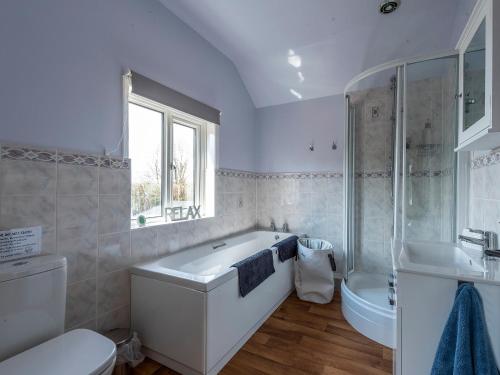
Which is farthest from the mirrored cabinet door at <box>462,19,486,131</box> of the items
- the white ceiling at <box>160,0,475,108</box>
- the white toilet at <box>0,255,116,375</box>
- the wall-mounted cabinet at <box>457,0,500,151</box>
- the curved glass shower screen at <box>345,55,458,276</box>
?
the white toilet at <box>0,255,116,375</box>

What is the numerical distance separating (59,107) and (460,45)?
2395 millimetres

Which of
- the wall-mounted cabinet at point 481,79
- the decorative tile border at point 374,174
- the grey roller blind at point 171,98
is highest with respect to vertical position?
the grey roller blind at point 171,98

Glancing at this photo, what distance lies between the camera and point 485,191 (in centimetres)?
144

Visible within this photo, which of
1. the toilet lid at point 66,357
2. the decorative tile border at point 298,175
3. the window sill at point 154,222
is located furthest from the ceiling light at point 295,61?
the toilet lid at point 66,357

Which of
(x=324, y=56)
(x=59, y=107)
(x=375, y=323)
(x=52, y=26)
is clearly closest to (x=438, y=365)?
(x=375, y=323)

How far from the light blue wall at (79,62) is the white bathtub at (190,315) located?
1.00 meters

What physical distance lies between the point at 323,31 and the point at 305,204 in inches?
74.9

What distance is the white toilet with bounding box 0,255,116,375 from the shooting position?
992mm

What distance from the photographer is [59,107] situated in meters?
1.43

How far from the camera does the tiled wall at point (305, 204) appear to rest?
2.98 metres

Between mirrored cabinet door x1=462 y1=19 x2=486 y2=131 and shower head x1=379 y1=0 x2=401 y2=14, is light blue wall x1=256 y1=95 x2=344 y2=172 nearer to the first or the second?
shower head x1=379 y1=0 x2=401 y2=14

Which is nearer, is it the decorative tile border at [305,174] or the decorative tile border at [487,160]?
the decorative tile border at [487,160]

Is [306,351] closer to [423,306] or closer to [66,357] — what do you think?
[423,306]

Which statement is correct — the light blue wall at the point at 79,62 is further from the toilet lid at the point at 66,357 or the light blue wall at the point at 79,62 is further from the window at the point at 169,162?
the toilet lid at the point at 66,357
